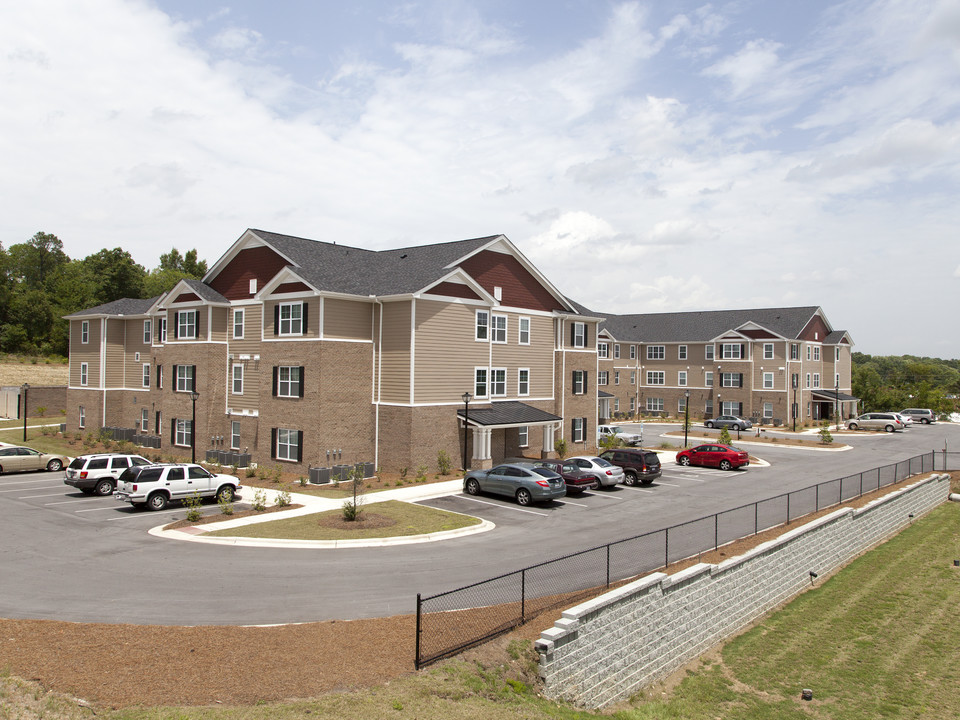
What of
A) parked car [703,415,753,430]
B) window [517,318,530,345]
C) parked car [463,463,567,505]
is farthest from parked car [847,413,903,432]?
parked car [463,463,567,505]

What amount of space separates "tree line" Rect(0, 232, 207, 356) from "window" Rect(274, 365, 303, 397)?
62.5 meters

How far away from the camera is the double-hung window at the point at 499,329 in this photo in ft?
127

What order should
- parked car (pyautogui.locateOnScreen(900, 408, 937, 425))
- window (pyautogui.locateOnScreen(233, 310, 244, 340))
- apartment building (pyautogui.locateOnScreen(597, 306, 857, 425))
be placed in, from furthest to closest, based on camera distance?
parked car (pyautogui.locateOnScreen(900, 408, 937, 425)) < apartment building (pyautogui.locateOnScreen(597, 306, 857, 425)) < window (pyautogui.locateOnScreen(233, 310, 244, 340))

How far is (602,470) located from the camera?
3038cm

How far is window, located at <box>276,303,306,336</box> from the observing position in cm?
3369

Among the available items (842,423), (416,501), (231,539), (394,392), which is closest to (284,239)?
(394,392)

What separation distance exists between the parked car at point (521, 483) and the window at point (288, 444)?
9261 millimetres

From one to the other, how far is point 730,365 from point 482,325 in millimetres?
40703

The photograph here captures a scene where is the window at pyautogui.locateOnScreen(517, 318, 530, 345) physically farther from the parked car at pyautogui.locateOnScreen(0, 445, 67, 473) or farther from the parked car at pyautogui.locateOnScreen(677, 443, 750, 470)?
the parked car at pyautogui.locateOnScreen(0, 445, 67, 473)

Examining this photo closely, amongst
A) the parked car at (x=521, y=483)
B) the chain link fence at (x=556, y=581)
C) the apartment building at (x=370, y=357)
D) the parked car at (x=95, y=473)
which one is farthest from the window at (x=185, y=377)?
the chain link fence at (x=556, y=581)

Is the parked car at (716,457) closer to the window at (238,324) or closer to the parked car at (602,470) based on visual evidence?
the parked car at (602,470)

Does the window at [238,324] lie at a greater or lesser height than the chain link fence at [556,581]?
greater

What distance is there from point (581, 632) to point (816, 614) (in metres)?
9.69

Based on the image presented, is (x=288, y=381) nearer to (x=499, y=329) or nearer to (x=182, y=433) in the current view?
(x=182, y=433)
